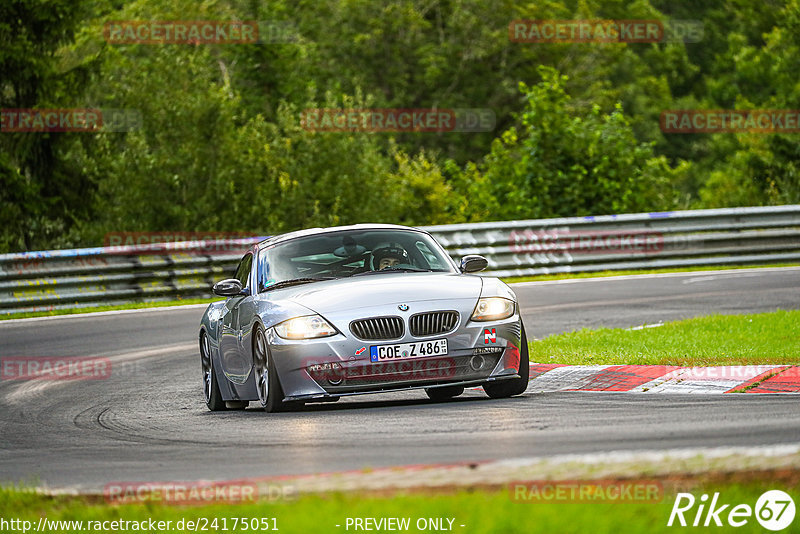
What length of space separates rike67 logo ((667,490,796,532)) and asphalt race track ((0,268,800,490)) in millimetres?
1553

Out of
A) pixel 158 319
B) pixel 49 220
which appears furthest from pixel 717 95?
pixel 158 319

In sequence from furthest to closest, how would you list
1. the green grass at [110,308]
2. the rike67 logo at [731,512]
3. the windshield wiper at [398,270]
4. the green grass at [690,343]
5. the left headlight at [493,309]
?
the green grass at [110,308], the green grass at [690,343], the windshield wiper at [398,270], the left headlight at [493,309], the rike67 logo at [731,512]

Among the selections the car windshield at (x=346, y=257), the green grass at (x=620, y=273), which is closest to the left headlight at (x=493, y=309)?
the car windshield at (x=346, y=257)

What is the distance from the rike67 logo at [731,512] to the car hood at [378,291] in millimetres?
4773

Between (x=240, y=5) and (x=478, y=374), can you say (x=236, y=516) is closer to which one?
(x=478, y=374)

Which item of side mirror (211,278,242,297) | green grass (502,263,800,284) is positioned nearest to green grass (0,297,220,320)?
green grass (502,263,800,284)

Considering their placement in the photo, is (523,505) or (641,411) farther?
(641,411)

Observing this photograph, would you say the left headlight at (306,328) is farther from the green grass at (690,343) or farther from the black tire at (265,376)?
the green grass at (690,343)

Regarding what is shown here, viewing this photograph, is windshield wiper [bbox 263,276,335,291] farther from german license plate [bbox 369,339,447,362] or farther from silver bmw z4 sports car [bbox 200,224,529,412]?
german license plate [bbox 369,339,447,362]

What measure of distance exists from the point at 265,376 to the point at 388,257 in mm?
1565

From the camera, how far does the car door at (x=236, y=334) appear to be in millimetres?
10836

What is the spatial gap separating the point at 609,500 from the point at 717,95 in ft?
250

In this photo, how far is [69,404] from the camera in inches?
468

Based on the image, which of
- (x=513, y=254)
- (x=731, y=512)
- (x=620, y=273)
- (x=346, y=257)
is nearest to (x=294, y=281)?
(x=346, y=257)
